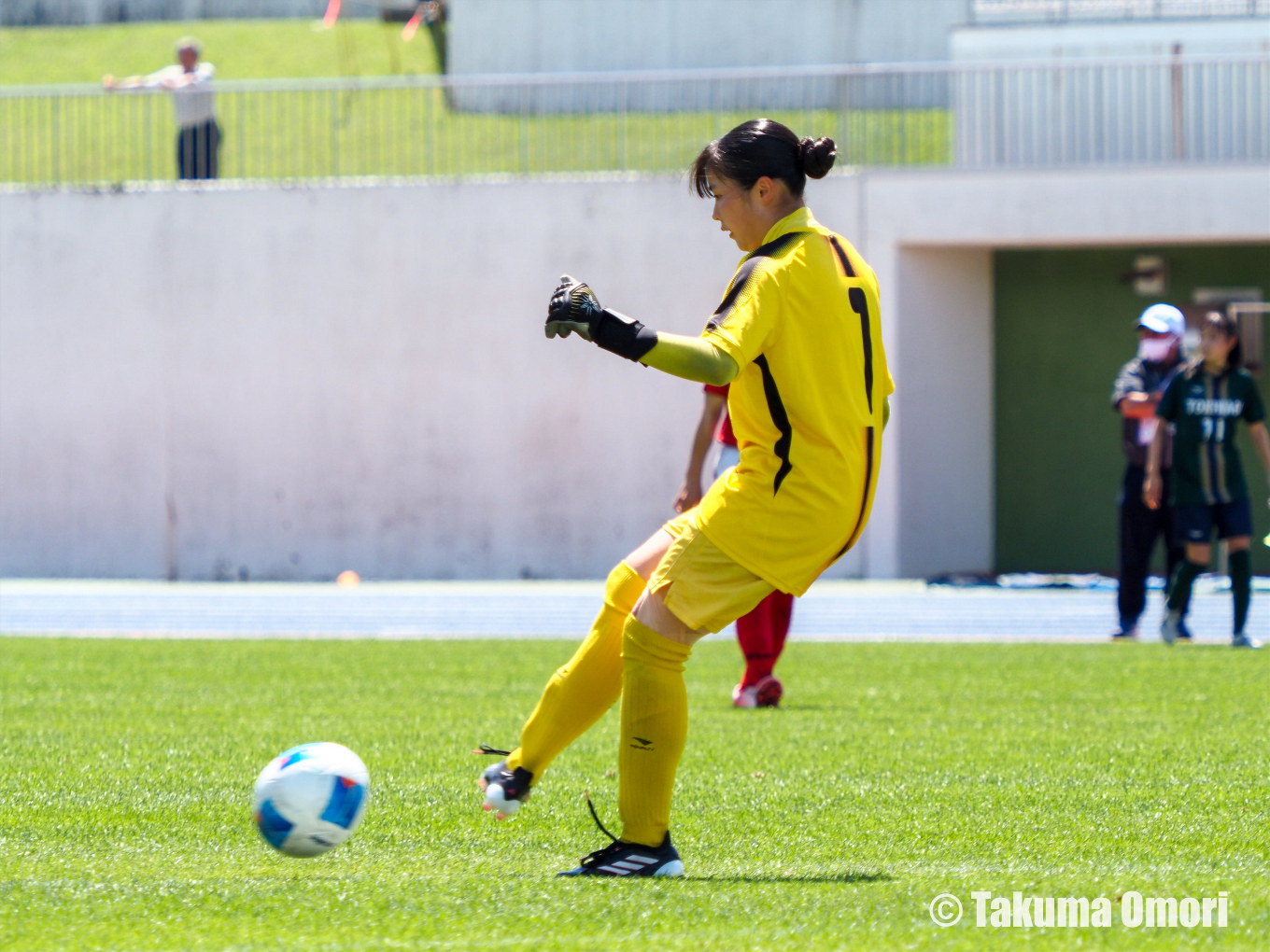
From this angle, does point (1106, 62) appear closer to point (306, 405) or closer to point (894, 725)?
point (306, 405)

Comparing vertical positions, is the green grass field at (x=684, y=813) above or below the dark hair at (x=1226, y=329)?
below

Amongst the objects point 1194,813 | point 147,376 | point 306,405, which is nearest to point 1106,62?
point 306,405

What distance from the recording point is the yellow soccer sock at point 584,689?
399cm

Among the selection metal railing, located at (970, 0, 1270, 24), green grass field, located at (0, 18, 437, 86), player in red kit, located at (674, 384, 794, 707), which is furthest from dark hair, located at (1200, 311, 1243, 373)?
green grass field, located at (0, 18, 437, 86)

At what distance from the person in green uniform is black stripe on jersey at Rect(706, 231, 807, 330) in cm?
686

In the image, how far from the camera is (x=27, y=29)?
3178 cm

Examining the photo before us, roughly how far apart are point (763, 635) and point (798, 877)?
354 centimetres

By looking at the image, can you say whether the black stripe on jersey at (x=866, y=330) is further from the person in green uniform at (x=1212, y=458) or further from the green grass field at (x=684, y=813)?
the person in green uniform at (x=1212, y=458)

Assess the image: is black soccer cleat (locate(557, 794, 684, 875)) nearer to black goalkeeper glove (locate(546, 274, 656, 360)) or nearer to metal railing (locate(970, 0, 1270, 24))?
black goalkeeper glove (locate(546, 274, 656, 360))

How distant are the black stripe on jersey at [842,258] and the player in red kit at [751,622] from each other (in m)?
3.20

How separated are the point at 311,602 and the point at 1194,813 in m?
10.9

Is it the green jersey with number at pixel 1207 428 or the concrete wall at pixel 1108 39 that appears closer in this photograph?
the green jersey with number at pixel 1207 428

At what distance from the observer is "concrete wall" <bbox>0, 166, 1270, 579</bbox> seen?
57.8 ft

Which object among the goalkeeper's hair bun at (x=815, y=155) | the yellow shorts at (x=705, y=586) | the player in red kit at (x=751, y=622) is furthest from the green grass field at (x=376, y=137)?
the yellow shorts at (x=705, y=586)
